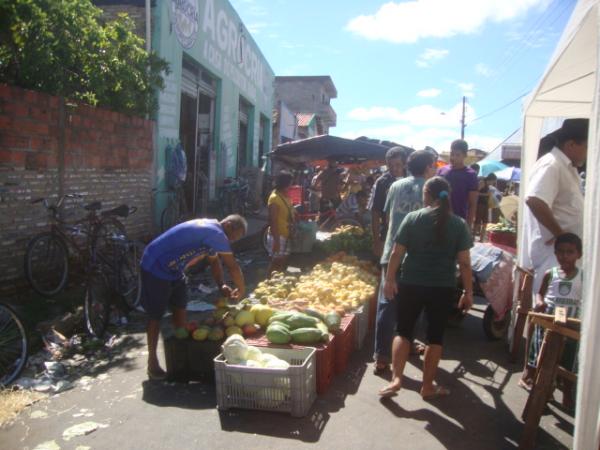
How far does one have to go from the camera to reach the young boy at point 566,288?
4109 millimetres

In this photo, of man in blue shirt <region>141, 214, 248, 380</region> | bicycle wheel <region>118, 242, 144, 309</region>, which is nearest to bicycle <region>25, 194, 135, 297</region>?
bicycle wheel <region>118, 242, 144, 309</region>

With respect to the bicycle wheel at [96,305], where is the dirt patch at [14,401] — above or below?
below

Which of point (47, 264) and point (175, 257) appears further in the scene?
point (47, 264)

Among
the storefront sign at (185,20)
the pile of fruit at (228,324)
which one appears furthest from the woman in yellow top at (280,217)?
the storefront sign at (185,20)

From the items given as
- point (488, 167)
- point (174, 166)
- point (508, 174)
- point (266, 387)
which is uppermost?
point (488, 167)

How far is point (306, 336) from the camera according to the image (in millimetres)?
4367

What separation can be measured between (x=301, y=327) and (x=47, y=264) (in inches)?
154

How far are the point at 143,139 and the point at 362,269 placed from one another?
5.20 m

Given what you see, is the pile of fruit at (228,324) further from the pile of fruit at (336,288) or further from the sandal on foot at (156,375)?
the pile of fruit at (336,288)

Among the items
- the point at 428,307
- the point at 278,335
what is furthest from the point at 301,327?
the point at 428,307

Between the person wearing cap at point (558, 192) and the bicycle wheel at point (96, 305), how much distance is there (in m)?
4.59

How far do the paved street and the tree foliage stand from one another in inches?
174

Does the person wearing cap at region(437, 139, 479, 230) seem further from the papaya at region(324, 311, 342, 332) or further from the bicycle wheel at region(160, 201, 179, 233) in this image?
the bicycle wheel at region(160, 201, 179, 233)

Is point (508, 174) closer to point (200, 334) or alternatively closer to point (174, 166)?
point (174, 166)
